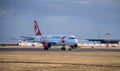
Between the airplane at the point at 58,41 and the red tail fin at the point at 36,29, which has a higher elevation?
the red tail fin at the point at 36,29

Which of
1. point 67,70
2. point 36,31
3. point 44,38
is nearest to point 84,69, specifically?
point 67,70

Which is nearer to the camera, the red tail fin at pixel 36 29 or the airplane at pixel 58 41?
the airplane at pixel 58 41

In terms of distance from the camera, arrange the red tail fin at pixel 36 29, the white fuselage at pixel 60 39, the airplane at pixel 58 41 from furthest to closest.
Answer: the red tail fin at pixel 36 29, the white fuselage at pixel 60 39, the airplane at pixel 58 41

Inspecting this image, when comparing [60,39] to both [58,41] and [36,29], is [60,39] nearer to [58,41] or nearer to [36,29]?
[58,41]

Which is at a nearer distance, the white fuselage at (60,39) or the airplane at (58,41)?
the airplane at (58,41)

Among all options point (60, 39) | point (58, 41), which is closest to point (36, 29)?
point (58, 41)

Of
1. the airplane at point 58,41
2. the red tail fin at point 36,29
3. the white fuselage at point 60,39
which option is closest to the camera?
the airplane at point 58,41

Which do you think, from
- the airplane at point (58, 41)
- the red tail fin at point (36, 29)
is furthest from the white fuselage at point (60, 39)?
the red tail fin at point (36, 29)

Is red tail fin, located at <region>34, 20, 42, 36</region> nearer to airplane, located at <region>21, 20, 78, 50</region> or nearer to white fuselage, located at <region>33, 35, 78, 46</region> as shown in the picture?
airplane, located at <region>21, 20, 78, 50</region>

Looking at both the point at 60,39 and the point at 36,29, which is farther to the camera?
the point at 36,29

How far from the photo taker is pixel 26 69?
3167 cm

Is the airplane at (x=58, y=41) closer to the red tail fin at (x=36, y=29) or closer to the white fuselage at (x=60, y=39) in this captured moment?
the white fuselage at (x=60, y=39)

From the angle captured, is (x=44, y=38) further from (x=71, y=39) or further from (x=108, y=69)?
(x=108, y=69)

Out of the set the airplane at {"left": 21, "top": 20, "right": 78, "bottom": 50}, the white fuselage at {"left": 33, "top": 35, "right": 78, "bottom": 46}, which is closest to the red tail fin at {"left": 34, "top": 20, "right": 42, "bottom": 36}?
the airplane at {"left": 21, "top": 20, "right": 78, "bottom": 50}
